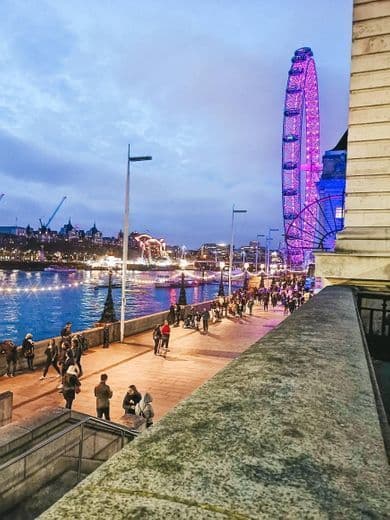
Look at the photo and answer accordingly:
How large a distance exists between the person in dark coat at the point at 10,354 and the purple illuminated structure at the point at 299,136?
4744cm

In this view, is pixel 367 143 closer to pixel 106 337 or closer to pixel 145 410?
pixel 145 410

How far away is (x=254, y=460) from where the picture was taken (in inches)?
52.3

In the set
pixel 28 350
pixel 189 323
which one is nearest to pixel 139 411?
pixel 28 350

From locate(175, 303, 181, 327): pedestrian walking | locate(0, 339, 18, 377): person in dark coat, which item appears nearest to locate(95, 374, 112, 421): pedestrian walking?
locate(0, 339, 18, 377): person in dark coat

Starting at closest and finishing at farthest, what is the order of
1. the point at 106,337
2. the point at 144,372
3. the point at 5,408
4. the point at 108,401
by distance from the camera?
the point at 5,408
the point at 108,401
the point at 144,372
the point at 106,337

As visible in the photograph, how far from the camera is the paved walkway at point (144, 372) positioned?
40.6 feet

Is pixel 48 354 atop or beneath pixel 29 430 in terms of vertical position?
beneath

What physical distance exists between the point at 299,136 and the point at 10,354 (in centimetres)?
5357

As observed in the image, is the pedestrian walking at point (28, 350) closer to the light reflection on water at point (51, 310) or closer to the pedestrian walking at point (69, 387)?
the pedestrian walking at point (69, 387)

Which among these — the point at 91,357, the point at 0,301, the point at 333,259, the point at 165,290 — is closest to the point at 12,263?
the point at 165,290

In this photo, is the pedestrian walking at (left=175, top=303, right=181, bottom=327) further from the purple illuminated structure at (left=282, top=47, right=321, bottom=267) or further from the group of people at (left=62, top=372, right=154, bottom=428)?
the purple illuminated structure at (left=282, top=47, right=321, bottom=267)

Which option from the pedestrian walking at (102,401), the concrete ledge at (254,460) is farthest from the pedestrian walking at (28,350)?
the concrete ledge at (254,460)

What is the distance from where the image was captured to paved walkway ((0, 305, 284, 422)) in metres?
12.4

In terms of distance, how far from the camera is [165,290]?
105562 millimetres
